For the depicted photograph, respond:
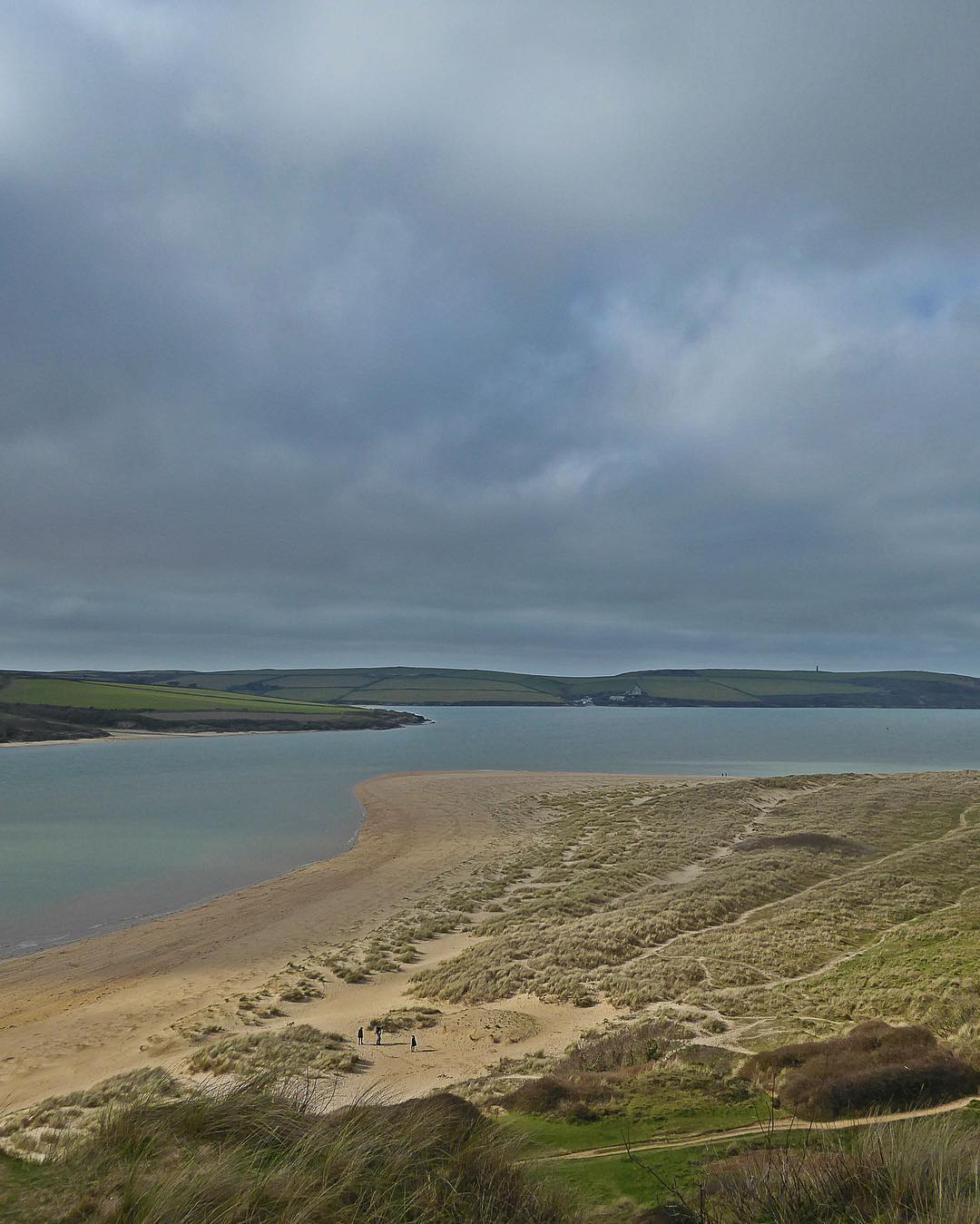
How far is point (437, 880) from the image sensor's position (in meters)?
31.4

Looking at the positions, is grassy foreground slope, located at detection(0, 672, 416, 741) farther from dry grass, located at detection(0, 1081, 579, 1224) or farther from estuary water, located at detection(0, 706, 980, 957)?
dry grass, located at detection(0, 1081, 579, 1224)

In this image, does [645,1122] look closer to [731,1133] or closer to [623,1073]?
[731,1133]

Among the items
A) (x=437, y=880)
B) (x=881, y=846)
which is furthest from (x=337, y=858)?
(x=881, y=846)

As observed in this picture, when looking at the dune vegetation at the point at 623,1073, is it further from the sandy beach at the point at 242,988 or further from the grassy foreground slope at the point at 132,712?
the grassy foreground slope at the point at 132,712

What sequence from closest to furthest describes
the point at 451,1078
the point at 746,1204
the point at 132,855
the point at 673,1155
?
the point at 746,1204, the point at 673,1155, the point at 451,1078, the point at 132,855

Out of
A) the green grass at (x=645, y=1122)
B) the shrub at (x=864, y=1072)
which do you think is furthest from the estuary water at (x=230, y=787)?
the shrub at (x=864, y=1072)

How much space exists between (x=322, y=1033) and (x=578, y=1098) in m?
7.34

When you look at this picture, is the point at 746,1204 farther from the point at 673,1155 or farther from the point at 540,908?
the point at 540,908

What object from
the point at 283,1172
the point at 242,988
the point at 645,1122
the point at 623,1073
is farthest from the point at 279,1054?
the point at 283,1172

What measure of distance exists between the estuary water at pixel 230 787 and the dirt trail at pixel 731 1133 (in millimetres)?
22715

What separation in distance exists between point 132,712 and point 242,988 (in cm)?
14061

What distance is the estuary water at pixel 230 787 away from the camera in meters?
30.4

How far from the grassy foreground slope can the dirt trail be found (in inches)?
5238

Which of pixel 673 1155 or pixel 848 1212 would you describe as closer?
pixel 848 1212
